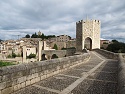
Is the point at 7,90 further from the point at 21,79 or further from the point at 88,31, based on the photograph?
the point at 88,31

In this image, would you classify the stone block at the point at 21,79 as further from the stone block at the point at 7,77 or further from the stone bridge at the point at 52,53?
the stone bridge at the point at 52,53

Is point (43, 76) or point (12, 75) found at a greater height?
point (12, 75)

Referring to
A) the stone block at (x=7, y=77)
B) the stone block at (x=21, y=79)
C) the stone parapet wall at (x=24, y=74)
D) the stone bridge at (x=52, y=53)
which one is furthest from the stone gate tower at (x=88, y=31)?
the stone block at (x=7, y=77)

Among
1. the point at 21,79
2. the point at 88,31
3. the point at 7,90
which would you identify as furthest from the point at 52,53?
the point at 7,90

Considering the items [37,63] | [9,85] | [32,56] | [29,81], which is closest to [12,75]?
[9,85]

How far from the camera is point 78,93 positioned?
369cm

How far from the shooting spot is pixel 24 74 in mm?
4074

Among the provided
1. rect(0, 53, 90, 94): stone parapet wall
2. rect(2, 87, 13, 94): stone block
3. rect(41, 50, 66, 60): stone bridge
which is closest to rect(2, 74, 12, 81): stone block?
rect(0, 53, 90, 94): stone parapet wall

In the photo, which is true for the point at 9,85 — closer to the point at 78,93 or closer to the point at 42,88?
the point at 42,88

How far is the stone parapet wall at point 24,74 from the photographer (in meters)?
3.43

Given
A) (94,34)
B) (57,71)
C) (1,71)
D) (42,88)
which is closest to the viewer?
(1,71)

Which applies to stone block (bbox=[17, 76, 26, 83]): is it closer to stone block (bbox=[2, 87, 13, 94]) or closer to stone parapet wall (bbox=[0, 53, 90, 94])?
stone parapet wall (bbox=[0, 53, 90, 94])

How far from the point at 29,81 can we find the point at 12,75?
33.4 inches

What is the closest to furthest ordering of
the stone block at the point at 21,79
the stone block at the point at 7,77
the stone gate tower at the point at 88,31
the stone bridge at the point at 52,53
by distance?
the stone block at the point at 7,77 < the stone block at the point at 21,79 < the stone gate tower at the point at 88,31 < the stone bridge at the point at 52,53
